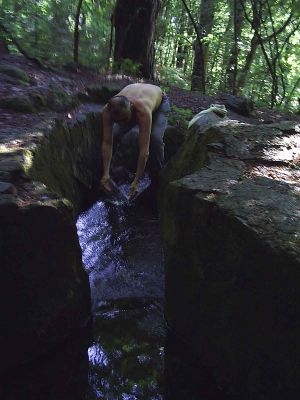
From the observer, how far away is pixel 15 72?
648cm

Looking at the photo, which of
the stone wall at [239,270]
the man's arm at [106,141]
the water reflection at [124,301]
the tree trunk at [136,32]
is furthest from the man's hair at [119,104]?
the tree trunk at [136,32]

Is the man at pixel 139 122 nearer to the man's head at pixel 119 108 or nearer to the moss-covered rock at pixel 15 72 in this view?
the man's head at pixel 119 108

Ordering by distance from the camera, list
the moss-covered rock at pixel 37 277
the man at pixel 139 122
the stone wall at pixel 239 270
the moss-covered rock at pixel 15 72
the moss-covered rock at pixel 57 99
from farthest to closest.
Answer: the moss-covered rock at pixel 15 72
the moss-covered rock at pixel 57 99
the man at pixel 139 122
the moss-covered rock at pixel 37 277
the stone wall at pixel 239 270

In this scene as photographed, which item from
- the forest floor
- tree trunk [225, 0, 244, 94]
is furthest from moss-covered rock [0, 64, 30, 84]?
tree trunk [225, 0, 244, 94]

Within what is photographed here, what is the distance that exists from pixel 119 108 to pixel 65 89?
9.53ft

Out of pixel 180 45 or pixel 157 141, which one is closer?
pixel 157 141

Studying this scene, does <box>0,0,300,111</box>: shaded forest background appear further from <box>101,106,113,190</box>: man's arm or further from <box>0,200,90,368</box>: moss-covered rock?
<box>0,200,90,368</box>: moss-covered rock

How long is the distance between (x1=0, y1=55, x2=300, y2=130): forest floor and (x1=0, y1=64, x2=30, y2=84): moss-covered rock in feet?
0.33

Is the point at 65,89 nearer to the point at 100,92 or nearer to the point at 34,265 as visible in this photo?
the point at 100,92

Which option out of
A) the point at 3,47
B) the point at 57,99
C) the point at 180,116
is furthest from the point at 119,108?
→ the point at 3,47

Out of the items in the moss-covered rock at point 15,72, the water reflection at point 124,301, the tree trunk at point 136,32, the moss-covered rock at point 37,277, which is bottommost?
the water reflection at point 124,301

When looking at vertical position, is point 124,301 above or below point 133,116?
below

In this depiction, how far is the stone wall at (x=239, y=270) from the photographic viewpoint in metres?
2.26

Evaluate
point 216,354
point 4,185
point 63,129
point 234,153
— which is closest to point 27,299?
point 4,185
